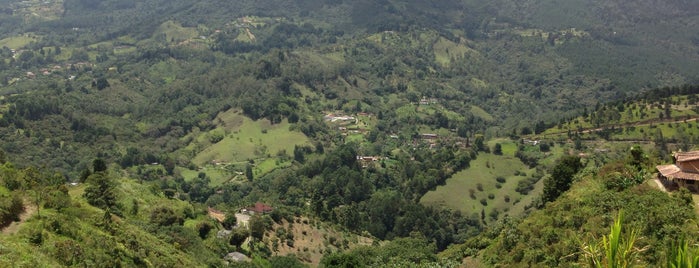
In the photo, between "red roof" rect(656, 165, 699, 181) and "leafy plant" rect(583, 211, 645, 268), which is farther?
"red roof" rect(656, 165, 699, 181)

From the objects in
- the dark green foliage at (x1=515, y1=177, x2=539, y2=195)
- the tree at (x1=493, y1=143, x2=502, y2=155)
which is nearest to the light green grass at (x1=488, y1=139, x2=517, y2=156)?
the tree at (x1=493, y1=143, x2=502, y2=155)

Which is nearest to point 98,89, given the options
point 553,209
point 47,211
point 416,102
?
point 416,102

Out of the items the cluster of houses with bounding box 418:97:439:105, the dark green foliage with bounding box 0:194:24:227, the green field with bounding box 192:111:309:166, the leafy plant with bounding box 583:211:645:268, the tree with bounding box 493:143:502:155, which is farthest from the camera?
the cluster of houses with bounding box 418:97:439:105

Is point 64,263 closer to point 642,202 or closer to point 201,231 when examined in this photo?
point 201,231

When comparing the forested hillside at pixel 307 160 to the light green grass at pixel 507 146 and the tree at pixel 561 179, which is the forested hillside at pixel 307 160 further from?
the light green grass at pixel 507 146

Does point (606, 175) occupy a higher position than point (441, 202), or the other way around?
point (606, 175)

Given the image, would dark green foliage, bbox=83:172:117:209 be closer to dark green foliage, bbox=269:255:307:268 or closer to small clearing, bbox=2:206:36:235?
small clearing, bbox=2:206:36:235

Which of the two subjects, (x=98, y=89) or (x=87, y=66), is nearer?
(x=98, y=89)
